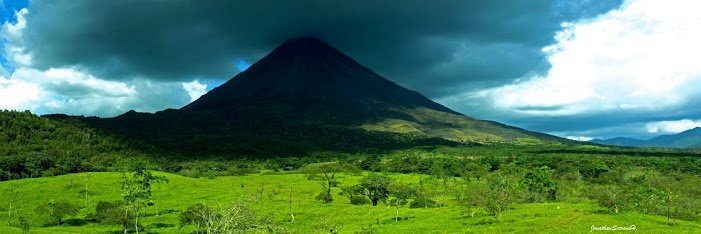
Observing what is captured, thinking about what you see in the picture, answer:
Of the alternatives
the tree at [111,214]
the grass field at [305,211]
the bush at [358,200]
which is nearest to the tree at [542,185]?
the grass field at [305,211]

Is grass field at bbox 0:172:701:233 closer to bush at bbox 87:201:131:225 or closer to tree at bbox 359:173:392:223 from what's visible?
bush at bbox 87:201:131:225

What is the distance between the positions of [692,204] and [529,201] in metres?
31.6

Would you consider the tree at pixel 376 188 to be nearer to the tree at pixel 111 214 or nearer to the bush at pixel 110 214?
the tree at pixel 111 214

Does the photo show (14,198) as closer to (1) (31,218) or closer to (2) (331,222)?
(1) (31,218)

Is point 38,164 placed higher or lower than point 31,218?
higher

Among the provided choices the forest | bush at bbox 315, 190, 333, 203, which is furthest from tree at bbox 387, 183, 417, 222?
bush at bbox 315, 190, 333, 203

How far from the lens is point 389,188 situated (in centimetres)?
12444

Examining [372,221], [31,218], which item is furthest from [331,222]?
[31,218]

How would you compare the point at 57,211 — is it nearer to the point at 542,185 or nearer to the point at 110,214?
the point at 110,214

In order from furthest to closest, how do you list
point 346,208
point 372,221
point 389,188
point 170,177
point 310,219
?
point 170,177 → point 389,188 → point 346,208 → point 310,219 → point 372,221

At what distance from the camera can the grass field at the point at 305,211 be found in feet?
246

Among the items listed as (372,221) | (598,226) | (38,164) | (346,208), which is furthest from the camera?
(38,164)

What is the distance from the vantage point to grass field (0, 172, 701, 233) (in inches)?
2955

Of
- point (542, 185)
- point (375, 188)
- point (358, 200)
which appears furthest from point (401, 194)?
point (542, 185)
